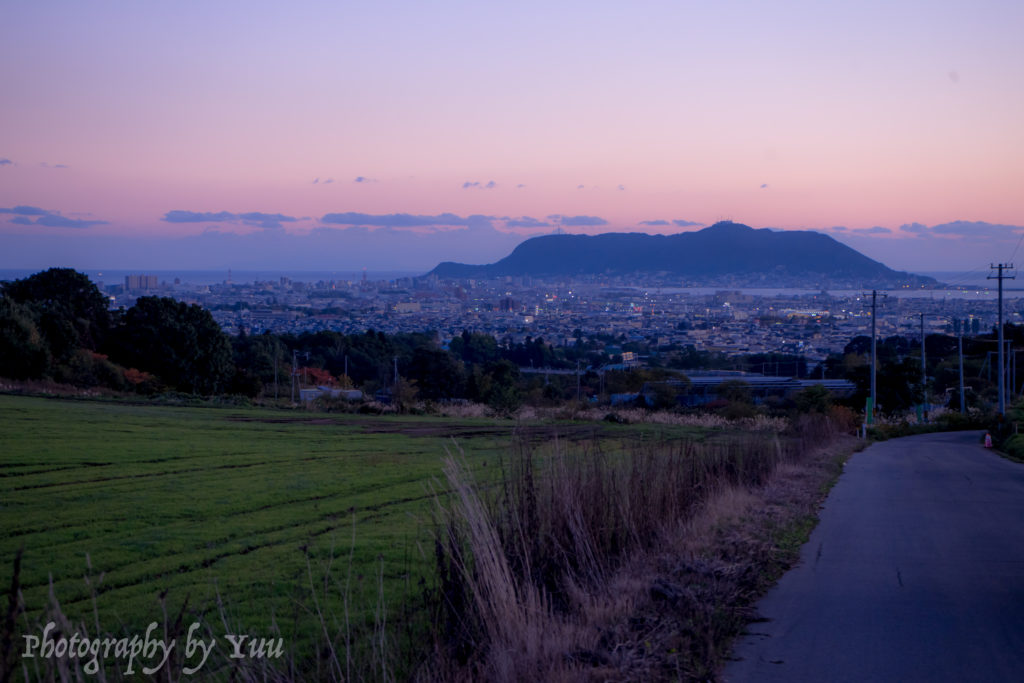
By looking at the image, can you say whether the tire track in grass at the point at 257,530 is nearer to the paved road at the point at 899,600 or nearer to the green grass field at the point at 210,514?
the green grass field at the point at 210,514

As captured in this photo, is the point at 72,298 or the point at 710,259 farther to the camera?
the point at 710,259

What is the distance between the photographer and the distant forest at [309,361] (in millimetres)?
45719

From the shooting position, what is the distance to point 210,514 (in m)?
12.5

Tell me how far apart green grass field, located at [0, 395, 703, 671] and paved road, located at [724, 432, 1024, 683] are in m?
2.90

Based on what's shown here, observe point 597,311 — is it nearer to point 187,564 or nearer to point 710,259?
point 710,259

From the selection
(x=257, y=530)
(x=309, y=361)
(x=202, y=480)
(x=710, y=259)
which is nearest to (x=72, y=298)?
(x=309, y=361)

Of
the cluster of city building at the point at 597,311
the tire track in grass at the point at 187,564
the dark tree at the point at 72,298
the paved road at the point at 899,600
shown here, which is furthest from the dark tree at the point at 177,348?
the paved road at the point at 899,600

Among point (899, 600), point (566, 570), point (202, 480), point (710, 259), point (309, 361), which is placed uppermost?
point (710, 259)

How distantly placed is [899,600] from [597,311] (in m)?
121

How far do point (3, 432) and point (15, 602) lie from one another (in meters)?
20.3

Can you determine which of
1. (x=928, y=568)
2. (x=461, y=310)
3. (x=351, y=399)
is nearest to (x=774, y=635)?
(x=928, y=568)

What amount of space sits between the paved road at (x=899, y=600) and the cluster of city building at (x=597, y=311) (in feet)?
220

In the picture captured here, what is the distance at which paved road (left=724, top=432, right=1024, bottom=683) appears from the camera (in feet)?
19.8

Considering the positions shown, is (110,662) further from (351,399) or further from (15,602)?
(351,399)
